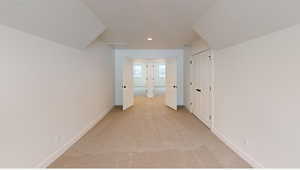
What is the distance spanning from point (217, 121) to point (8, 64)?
11.7 feet

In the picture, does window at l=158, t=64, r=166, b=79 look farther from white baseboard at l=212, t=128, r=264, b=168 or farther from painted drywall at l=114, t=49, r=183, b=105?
white baseboard at l=212, t=128, r=264, b=168

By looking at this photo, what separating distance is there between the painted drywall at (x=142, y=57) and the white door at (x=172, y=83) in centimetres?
36

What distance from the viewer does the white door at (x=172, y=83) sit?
19.0 ft

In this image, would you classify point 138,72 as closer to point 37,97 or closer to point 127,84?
point 127,84

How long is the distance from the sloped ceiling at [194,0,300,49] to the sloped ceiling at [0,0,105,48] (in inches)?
78.4

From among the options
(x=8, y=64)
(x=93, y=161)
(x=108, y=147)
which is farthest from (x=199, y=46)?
(x=8, y=64)

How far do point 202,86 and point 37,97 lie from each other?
3.73 m

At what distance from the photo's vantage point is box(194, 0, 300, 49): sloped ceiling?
1486 millimetres

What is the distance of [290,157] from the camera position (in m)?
1.63

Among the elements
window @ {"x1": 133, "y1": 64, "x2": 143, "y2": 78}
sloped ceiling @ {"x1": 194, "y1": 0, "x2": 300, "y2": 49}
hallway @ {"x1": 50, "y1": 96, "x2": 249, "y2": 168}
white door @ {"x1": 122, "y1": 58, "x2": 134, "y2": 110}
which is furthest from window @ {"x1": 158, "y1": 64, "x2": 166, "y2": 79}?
sloped ceiling @ {"x1": 194, "y1": 0, "x2": 300, "y2": 49}

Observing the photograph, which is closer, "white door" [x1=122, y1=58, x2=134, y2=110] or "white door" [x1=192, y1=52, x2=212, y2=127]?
"white door" [x1=192, y1=52, x2=212, y2=127]

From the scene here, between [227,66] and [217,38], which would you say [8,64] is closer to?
[217,38]

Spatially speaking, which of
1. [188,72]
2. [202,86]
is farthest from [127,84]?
[202,86]

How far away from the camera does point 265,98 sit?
1961mm
